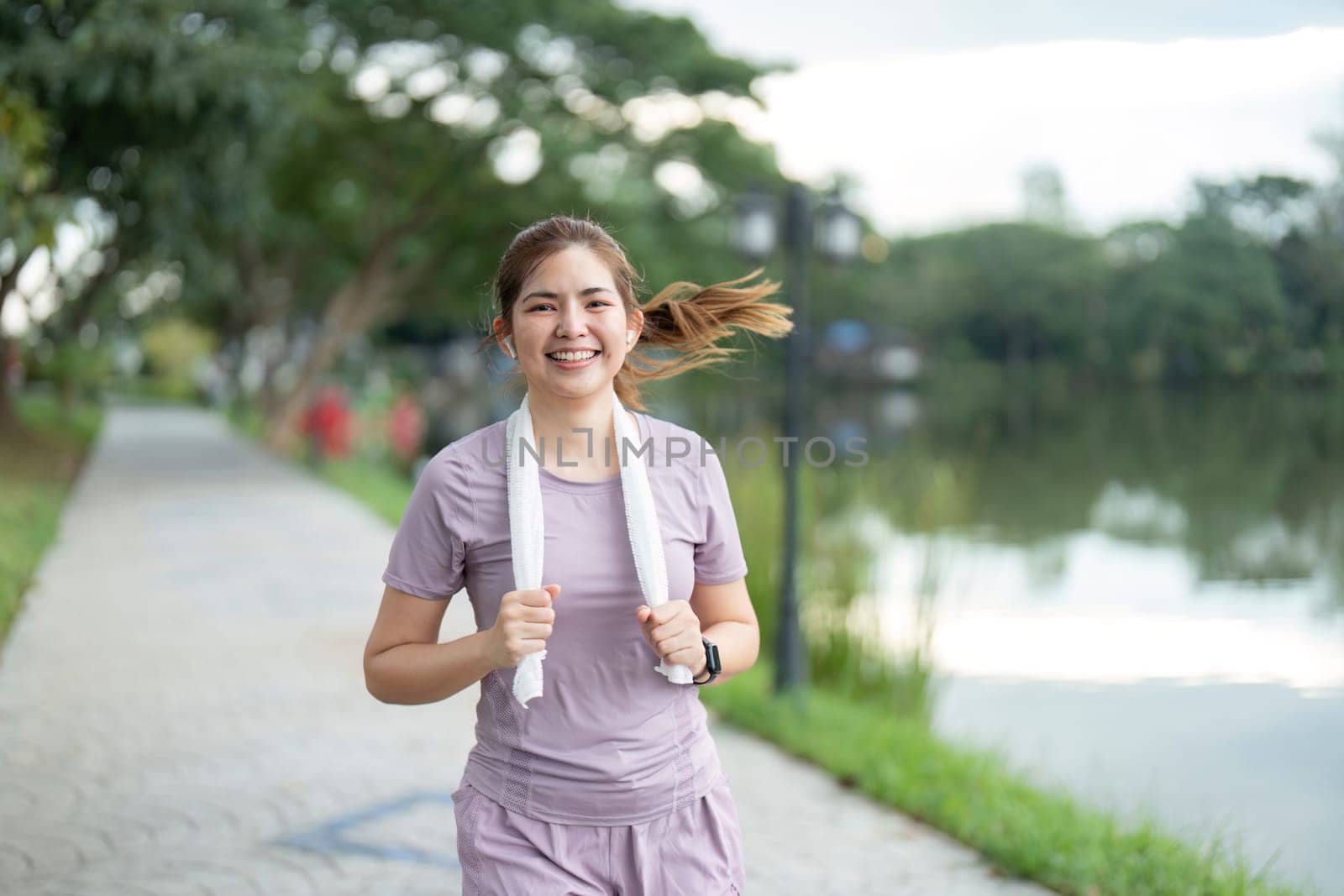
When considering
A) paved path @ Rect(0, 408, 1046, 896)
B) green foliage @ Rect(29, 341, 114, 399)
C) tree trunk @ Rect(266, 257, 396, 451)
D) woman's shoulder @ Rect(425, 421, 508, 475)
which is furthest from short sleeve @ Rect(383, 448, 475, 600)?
green foliage @ Rect(29, 341, 114, 399)

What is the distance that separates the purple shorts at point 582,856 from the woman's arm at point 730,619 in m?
0.26

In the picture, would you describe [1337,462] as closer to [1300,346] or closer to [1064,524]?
[1300,346]

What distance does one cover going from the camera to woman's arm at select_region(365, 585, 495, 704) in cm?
200

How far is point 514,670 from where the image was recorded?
2.02m

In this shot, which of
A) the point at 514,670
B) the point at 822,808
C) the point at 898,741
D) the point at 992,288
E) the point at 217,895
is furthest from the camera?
the point at 992,288

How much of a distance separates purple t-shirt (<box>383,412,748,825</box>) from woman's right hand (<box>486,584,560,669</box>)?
0.12 meters

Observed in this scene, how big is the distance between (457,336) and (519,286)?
195 ft

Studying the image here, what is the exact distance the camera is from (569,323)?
2.01 meters

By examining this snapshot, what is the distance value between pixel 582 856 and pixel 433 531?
0.56 meters

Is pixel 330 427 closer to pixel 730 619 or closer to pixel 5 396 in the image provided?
pixel 5 396

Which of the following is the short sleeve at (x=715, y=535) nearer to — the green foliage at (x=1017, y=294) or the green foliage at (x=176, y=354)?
the green foliage at (x=1017, y=294)

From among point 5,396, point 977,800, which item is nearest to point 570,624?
point 977,800

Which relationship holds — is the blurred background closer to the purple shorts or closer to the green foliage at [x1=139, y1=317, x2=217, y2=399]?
the purple shorts

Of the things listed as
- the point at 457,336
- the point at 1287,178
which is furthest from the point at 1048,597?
the point at 457,336
